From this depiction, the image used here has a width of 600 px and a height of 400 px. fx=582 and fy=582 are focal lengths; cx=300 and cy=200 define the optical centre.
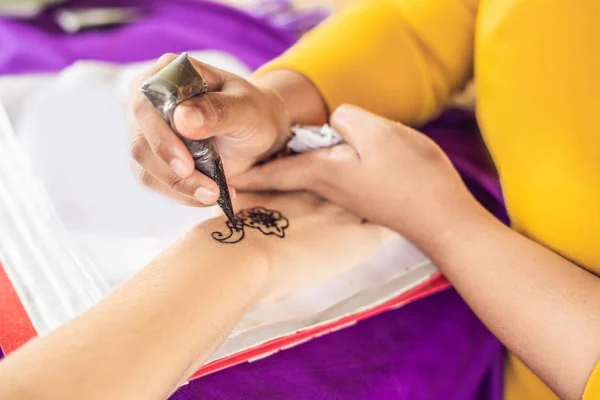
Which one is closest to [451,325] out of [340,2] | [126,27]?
[126,27]

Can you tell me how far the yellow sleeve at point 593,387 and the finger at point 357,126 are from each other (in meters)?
0.26

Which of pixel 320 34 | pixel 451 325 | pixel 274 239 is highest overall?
pixel 320 34

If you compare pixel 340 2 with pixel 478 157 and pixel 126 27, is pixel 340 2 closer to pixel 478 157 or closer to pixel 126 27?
pixel 126 27

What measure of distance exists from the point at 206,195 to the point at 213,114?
0.06 m

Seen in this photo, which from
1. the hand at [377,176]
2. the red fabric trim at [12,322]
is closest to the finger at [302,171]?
the hand at [377,176]

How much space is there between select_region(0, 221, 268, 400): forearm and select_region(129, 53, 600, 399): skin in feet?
0.24

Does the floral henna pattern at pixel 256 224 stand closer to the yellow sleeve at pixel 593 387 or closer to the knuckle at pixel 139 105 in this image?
the knuckle at pixel 139 105

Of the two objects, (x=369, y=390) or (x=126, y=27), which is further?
(x=126, y=27)

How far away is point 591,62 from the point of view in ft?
1.68

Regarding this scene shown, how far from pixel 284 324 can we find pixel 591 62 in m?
0.35

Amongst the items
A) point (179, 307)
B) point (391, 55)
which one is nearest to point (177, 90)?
point (179, 307)

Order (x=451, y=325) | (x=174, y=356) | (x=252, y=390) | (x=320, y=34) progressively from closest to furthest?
(x=174, y=356) → (x=252, y=390) → (x=451, y=325) → (x=320, y=34)

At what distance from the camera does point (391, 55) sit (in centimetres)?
67

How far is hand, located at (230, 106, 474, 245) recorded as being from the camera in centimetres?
53
